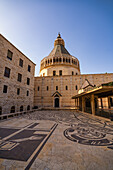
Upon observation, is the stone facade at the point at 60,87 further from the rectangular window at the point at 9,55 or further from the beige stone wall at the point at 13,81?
the rectangular window at the point at 9,55

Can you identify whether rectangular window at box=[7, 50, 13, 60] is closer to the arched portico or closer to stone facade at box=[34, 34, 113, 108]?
stone facade at box=[34, 34, 113, 108]

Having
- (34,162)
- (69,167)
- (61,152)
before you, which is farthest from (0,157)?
(69,167)

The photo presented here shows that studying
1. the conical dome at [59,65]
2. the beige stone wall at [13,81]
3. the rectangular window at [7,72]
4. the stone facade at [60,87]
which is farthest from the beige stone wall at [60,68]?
the rectangular window at [7,72]

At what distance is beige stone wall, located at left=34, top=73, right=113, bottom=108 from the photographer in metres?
27.0

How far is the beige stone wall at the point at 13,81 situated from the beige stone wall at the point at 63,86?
665 centimetres

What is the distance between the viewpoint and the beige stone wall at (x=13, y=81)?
14336mm

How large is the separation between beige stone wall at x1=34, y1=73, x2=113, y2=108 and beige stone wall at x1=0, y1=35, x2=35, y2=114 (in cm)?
665

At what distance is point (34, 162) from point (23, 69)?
64.8 ft

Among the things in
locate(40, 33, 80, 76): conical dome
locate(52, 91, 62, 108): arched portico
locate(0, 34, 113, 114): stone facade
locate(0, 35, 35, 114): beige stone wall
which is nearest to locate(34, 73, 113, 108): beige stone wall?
locate(0, 34, 113, 114): stone facade

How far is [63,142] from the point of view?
4.42 metres

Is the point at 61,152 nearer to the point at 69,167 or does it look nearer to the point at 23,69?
the point at 69,167

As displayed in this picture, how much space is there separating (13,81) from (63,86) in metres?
16.2

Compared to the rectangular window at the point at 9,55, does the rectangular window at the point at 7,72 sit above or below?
below

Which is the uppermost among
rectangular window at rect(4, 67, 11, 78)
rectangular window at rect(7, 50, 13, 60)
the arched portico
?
rectangular window at rect(7, 50, 13, 60)
